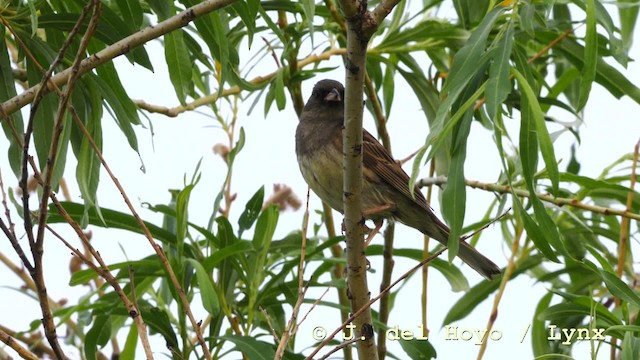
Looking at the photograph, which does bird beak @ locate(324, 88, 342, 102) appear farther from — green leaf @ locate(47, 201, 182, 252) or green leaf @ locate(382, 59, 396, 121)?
green leaf @ locate(47, 201, 182, 252)

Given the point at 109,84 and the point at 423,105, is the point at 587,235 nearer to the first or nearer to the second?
the point at 423,105

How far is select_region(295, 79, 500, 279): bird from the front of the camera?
187 inches

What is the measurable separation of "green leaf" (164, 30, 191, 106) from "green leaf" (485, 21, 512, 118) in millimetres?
1376

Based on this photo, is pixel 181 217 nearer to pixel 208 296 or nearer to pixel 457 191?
pixel 208 296

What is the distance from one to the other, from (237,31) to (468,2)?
1.22m

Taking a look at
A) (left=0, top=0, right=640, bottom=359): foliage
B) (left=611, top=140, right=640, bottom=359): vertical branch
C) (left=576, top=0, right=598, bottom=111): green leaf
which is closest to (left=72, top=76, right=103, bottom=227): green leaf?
(left=0, top=0, right=640, bottom=359): foliage

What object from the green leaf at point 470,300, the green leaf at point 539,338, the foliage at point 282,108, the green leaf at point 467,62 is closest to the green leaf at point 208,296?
the foliage at point 282,108

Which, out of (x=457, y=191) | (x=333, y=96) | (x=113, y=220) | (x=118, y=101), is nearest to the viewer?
(x=457, y=191)

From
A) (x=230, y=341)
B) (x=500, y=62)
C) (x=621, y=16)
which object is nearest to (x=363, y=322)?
(x=230, y=341)

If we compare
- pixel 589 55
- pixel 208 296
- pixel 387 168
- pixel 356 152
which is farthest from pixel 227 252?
pixel 589 55

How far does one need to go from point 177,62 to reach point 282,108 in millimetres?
769

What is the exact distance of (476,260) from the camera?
4848 millimetres

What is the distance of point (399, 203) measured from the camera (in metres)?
4.95

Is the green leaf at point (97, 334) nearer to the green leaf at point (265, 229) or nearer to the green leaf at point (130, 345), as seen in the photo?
the green leaf at point (130, 345)
